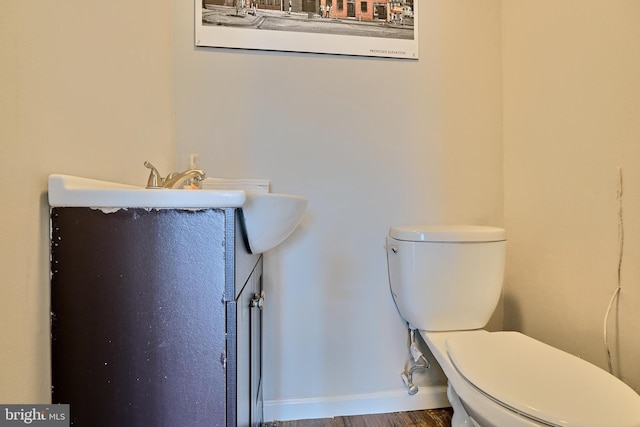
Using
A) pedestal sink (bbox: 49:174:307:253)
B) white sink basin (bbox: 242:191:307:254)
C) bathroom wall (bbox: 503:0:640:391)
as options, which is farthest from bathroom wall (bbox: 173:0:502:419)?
pedestal sink (bbox: 49:174:307:253)

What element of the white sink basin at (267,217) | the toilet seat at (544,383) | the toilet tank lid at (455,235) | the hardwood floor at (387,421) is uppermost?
the white sink basin at (267,217)

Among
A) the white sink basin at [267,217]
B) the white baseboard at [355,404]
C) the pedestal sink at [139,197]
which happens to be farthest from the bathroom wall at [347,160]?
the pedestal sink at [139,197]

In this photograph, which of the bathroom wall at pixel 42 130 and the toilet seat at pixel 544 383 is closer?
the bathroom wall at pixel 42 130

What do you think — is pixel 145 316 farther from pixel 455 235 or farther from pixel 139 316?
pixel 455 235

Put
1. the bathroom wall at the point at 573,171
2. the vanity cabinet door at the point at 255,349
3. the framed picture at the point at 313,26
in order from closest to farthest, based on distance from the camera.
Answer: the vanity cabinet door at the point at 255,349 → the bathroom wall at the point at 573,171 → the framed picture at the point at 313,26

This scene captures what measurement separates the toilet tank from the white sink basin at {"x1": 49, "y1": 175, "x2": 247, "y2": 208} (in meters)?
0.78

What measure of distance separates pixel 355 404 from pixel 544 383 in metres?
0.77

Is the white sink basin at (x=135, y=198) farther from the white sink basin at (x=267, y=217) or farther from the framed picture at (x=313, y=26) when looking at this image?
the framed picture at (x=313, y=26)

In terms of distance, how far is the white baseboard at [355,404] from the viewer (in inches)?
48.0

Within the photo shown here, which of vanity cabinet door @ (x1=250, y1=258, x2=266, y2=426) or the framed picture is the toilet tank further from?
the framed picture

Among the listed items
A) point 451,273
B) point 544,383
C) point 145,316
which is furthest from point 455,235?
point 145,316

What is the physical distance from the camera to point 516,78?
1300mm

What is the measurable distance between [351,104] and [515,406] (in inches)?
43.8

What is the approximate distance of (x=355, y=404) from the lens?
4.14ft
